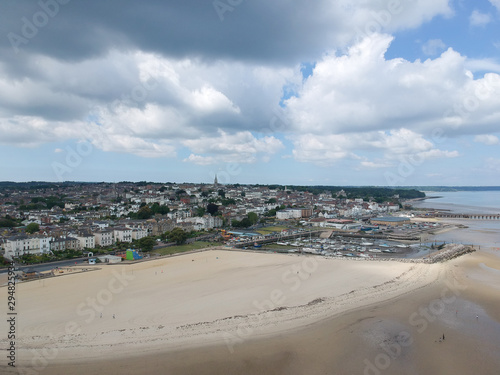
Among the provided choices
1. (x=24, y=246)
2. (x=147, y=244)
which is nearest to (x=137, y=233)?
(x=147, y=244)

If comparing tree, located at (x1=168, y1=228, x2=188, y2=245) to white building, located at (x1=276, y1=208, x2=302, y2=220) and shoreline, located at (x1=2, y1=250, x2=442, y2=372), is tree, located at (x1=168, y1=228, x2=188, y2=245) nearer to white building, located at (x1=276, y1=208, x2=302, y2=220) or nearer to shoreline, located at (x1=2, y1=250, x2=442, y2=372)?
shoreline, located at (x1=2, y1=250, x2=442, y2=372)

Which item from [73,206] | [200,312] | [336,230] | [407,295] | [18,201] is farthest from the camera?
[18,201]

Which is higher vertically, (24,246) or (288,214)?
(24,246)

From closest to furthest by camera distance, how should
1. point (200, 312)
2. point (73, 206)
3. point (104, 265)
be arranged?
point (200, 312) → point (104, 265) → point (73, 206)

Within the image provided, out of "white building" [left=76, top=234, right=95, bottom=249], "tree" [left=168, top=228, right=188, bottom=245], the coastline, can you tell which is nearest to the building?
"white building" [left=76, top=234, right=95, bottom=249]

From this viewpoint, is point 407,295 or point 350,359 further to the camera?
point 407,295

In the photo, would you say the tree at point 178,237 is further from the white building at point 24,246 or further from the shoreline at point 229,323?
the shoreline at point 229,323

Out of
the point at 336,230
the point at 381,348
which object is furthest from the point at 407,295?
the point at 336,230

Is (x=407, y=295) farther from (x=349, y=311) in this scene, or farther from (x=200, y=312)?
(x=200, y=312)

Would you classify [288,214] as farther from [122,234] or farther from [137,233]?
[122,234]
